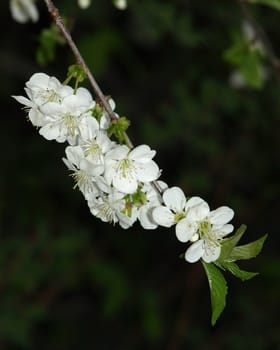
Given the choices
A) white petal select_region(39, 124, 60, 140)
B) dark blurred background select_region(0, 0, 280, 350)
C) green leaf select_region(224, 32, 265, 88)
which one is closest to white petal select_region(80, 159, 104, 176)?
white petal select_region(39, 124, 60, 140)

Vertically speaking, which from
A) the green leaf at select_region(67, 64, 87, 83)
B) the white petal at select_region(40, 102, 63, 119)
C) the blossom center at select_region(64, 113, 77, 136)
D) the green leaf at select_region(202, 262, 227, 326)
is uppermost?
the green leaf at select_region(67, 64, 87, 83)

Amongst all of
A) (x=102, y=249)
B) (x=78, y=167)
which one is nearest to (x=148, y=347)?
(x=102, y=249)

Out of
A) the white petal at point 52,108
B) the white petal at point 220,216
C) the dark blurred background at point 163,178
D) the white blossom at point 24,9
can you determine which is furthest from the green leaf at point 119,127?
the dark blurred background at point 163,178

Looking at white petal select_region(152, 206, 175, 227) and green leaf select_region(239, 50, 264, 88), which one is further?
green leaf select_region(239, 50, 264, 88)

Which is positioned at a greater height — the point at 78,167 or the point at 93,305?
the point at 78,167

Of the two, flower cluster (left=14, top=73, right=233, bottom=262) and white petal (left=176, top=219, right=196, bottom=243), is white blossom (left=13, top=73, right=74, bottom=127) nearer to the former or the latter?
flower cluster (left=14, top=73, right=233, bottom=262)

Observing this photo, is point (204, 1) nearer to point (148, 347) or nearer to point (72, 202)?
point (72, 202)

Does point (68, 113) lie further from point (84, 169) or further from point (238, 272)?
point (238, 272)
